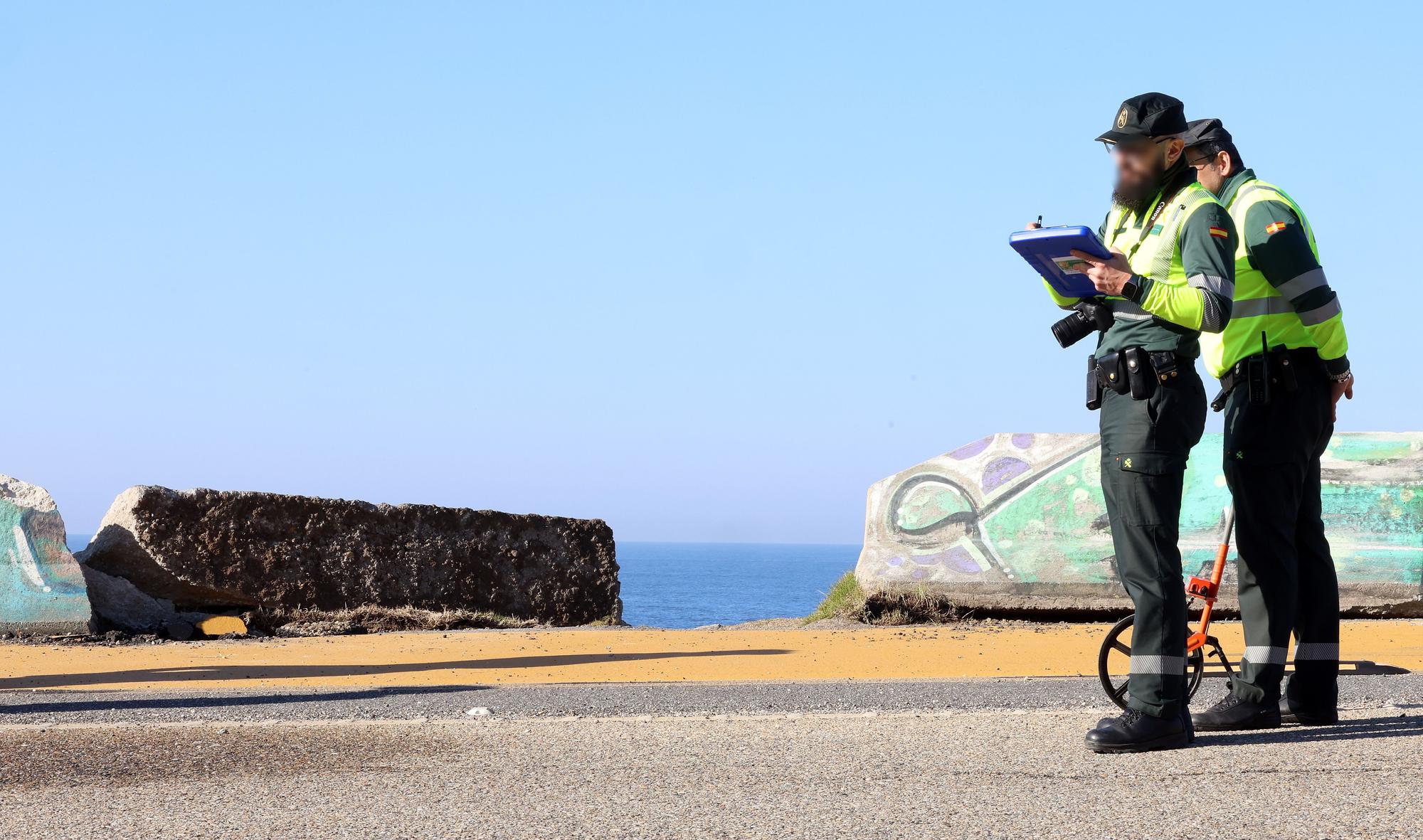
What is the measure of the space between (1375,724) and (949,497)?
22.8ft

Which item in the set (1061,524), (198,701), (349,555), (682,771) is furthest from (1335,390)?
(349,555)

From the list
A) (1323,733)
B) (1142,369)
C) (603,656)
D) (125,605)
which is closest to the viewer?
(1142,369)

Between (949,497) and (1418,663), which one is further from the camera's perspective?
(949,497)

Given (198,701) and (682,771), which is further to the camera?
(198,701)

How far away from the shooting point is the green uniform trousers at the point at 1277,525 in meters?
4.89

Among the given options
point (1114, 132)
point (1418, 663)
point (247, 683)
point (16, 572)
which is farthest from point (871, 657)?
point (16, 572)

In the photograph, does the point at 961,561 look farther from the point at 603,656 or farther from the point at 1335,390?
the point at 1335,390

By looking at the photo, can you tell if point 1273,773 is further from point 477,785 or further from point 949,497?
point 949,497

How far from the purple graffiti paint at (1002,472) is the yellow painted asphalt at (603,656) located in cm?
133

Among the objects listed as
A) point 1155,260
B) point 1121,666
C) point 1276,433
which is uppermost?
point 1155,260

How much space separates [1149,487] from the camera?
4500 mm

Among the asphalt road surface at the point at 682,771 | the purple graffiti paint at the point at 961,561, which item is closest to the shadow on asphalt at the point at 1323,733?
the asphalt road surface at the point at 682,771

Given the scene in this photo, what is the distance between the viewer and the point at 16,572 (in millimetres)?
10539

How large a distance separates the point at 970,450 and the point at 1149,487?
7.55 metres
